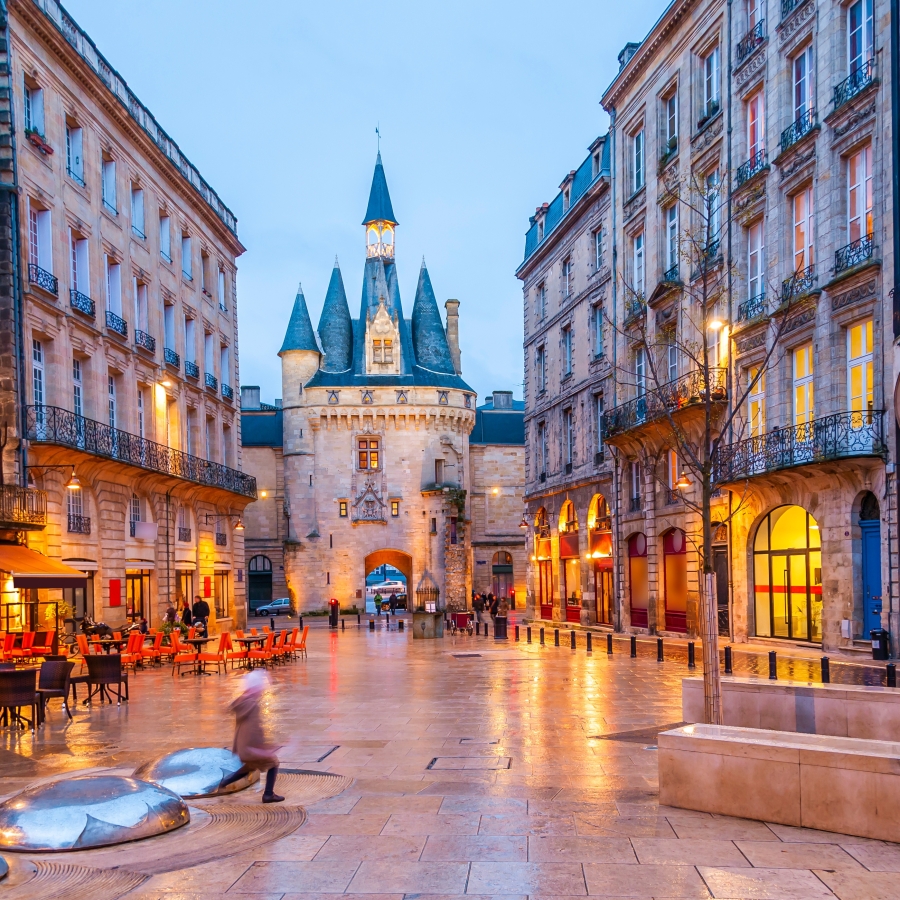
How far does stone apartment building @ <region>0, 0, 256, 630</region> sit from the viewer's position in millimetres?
24438

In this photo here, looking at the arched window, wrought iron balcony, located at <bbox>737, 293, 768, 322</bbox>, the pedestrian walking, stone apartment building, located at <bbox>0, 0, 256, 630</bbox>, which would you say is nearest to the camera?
the pedestrian walking

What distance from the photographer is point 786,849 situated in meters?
7.21

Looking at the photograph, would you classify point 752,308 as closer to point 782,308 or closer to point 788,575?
point 782,308

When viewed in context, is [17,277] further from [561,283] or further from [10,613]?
[561,283]

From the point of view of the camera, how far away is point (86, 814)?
25.2 feet

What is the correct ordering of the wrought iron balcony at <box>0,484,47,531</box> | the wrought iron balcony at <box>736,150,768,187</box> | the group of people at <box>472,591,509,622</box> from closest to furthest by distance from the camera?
the wrought iron balcony at <box>0,484,47,531</box>, the wrought iron balcony at <box>736,150,768,187</box>, the group of people at <box>472,591,509,622</box>

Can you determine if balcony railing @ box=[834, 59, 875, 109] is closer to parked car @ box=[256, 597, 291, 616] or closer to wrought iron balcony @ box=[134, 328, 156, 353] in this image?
wrought iron balcony @ box=[134, 328, 156, 353]

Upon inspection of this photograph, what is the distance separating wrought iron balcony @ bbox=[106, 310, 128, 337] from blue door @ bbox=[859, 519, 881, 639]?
67.3 ft

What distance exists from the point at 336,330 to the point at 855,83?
46646mm

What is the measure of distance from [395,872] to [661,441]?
25.0m

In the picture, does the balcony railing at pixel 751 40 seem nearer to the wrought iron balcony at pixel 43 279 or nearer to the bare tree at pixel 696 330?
the bare tree at pixel 696 330

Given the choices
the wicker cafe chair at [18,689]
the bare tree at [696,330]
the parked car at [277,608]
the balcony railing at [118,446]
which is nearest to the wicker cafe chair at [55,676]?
the wicker cafe chair at [18,689]

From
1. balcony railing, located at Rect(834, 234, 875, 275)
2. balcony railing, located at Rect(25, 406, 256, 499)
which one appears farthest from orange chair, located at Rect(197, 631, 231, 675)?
balcony railing, located at Rect(834, 234, 875, 275)

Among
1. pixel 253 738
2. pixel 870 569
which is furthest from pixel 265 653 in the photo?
pixel 253 738
